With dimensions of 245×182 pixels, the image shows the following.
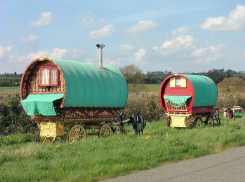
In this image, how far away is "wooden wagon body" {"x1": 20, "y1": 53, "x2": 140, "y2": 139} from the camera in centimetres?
1337

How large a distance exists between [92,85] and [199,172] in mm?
6732

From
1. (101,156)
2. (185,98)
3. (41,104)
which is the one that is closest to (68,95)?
(41,104)

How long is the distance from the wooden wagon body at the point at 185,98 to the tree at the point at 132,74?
26.1 metres

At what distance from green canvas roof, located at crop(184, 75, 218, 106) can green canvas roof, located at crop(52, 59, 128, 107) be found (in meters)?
4.62

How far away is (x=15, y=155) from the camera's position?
385 inches

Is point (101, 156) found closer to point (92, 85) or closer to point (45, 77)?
point (92, 85)

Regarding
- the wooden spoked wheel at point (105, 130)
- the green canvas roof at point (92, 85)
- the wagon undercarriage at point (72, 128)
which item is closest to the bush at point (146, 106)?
the green canvas roof at point (92, 85)

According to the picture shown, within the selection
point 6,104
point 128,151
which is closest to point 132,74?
point 6,104

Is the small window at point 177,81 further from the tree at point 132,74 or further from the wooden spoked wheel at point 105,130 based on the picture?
the tree at point 132,74

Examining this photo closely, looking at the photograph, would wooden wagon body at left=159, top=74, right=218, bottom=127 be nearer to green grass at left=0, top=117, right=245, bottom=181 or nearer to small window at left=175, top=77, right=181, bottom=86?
small window at left=175, top=77, right=181, bottom=86

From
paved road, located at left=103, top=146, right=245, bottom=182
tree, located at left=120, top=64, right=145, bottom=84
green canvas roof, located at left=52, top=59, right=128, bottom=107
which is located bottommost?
paved road, located at left=103, top=146, right=245, bottom=182

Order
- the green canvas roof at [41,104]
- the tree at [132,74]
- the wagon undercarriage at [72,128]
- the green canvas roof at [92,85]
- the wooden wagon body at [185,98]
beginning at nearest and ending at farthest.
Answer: the green canvas roof at [41,104]
the green canvas roof at [92,85]
the wagon undercarriage at [72,128]
the wooden wagon body at [185,98]
the tree at [132,74]

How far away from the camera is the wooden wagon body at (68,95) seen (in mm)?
13367

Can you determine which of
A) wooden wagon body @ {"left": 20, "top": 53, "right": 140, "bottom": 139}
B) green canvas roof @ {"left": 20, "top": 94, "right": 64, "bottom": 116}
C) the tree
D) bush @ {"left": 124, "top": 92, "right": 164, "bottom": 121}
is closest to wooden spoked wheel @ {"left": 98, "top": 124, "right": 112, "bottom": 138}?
wooden wagon body @ {"left": 20, "top": 53, "right": 140, "bottom": 139}
